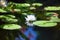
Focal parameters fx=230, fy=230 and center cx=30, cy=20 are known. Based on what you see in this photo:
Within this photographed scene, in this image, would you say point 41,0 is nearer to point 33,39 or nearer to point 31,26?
point 31,26

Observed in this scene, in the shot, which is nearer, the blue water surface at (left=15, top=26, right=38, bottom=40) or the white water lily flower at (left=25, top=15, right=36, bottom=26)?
the blue water surface at (left=15, top=26, right=38, bottom=40)

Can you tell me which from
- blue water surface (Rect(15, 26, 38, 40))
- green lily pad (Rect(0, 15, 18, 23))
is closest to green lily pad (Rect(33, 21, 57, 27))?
blue water surface (Rect(15, 26, 38, 40))

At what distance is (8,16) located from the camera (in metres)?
1.91

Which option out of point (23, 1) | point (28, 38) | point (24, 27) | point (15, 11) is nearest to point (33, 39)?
point (28, 38)

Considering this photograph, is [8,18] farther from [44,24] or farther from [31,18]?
[44,24]

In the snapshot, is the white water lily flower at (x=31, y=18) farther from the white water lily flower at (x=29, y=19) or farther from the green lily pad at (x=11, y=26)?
the green lily pad at (x=11, y=26)

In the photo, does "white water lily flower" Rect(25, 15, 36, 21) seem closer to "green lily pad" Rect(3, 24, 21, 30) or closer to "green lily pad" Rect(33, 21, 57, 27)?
"green lily pad" Rect(33, 21, 57, 27)

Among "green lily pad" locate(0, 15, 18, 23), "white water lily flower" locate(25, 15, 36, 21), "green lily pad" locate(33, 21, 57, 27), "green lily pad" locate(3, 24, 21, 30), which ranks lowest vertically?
"green lily pad" locate(33, 21, 57, 27)

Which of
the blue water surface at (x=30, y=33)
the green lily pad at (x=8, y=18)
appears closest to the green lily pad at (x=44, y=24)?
the blue water surface at (x=30, y=33)

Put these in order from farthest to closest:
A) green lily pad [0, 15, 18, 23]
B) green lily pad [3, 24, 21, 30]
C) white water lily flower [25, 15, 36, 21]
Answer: white water lily flower [25, 15, 36, 21]
green lily pad [0, 15, 18, 23]
green lily pad [3, 24, 21, 30]

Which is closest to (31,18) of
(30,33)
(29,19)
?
(29,19)

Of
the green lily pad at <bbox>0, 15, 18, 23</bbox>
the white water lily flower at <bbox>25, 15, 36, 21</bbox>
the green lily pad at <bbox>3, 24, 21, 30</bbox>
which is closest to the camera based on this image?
the green lily pad at <bbox>3, 24, 21, 30</bbox>

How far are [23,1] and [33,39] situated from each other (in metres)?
1.10

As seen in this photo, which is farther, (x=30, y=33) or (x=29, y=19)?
(x=29, y=19)
